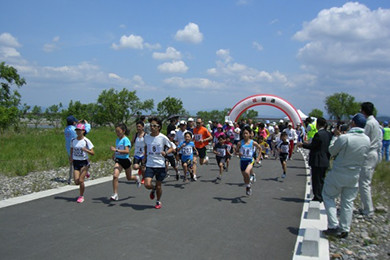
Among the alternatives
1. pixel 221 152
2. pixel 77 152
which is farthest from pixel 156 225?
pixel 221 152

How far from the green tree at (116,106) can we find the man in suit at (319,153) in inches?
1345

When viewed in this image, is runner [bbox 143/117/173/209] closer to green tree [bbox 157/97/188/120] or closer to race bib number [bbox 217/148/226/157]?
race bib number [bbox 217/148/226/157]

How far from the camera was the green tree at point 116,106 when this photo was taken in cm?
4012

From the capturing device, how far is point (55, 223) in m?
6.18

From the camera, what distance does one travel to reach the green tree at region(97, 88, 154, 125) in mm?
40125

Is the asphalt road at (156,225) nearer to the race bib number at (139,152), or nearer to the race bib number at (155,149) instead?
the race bib number at (139,152)

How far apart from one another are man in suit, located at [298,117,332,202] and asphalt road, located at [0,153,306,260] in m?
0.76

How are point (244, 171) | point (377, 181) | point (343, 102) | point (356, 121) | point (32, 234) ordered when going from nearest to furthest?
point (32, 234), point (356, 121), point (244, 171), point (377, 181), point (343, 102)

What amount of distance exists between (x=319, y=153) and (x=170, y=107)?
37105mm

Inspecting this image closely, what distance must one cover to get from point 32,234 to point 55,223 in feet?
1.96

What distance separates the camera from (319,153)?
7488 millimetres

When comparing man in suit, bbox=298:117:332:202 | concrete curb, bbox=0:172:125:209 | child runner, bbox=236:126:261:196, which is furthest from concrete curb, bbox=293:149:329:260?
concrete curb, bbox=0:172:125:209

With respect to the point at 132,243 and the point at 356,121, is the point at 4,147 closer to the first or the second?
the point at 132,243

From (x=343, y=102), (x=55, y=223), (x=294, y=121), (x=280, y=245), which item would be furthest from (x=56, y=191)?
(x=343, y=102)
